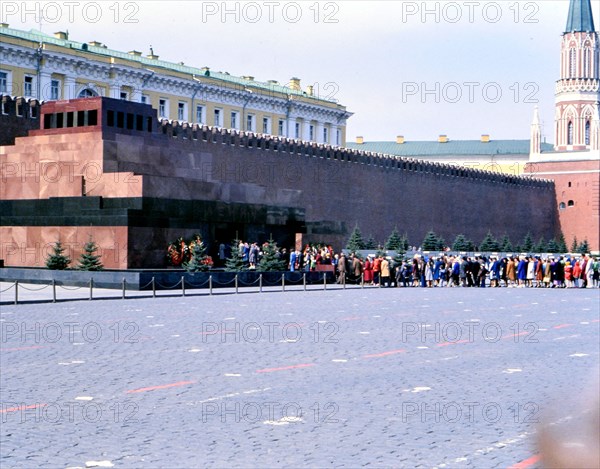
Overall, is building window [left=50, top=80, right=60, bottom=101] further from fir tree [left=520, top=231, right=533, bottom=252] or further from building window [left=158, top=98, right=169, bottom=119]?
fir tree [left=520, top=231, right=533, bottom=252]

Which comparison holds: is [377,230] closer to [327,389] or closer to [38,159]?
[38,159]

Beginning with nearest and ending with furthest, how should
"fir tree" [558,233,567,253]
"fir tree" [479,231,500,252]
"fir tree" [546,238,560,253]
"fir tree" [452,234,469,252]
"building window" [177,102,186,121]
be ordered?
1. "fir tree" [452,234,469,252]
2. "building window" [177,102,186,121]
3. "fir tree" [479,231,500,252]
4. "fir tree" [546,238,560,253]
5. "fir tree" [558,233,567,253]

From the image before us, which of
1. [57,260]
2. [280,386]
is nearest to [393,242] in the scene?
[57,260]

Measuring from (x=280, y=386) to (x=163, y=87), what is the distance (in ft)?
138

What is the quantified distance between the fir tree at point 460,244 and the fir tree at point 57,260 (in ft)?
95.1

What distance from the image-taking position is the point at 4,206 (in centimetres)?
2444

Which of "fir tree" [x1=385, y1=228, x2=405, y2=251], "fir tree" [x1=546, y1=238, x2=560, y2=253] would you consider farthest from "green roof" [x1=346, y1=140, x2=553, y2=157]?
"fir tree" [x1=385, y1=228, x2=405, y2=251]

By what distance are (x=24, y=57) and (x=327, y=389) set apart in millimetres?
36383

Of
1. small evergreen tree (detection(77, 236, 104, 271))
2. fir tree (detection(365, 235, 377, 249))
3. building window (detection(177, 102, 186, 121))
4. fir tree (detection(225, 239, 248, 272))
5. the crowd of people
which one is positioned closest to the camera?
small evergreen tree (detection(77, 236, 104, 271))

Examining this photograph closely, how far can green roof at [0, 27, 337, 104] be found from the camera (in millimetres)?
42531

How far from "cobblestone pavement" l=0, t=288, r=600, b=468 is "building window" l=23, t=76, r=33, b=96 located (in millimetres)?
28010

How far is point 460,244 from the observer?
48.2 m

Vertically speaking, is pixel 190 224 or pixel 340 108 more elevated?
pixel 340 108

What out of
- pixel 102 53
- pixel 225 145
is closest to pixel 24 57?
pixel 102 53
